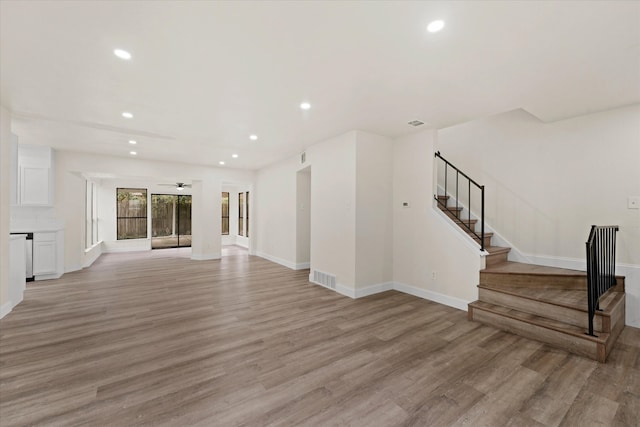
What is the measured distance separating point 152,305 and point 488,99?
5375mm

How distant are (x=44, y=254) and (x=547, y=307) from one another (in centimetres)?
856

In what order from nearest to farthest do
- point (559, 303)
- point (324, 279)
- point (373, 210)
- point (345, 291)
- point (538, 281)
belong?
point (559, 303)
point (538, 281)
point (345, 291)
point (373, 210)
point (324, 279)

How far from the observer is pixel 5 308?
11.6 feet

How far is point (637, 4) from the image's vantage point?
1780 millimetres

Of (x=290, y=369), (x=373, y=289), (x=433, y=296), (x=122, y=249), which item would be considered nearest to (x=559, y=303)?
(x=433, y=296)

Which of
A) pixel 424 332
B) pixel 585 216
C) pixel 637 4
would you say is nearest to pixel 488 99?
pixel 637 4

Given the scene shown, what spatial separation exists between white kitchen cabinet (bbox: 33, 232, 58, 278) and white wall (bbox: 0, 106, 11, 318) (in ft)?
7.26

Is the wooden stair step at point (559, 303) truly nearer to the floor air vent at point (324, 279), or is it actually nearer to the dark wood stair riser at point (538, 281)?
the dark wood stair riser at point (538, 281)

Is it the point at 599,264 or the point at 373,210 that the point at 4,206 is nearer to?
the point at 373,210

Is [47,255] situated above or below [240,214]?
below

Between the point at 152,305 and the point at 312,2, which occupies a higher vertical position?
the point at 312,2

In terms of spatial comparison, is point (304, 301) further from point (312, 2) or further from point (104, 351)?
point (312, 2)

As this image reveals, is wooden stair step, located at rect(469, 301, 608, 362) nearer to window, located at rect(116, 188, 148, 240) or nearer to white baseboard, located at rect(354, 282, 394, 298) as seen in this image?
white baseboard, located at rect(354, 282, 394, 298)

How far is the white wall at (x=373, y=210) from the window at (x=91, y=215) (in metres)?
7.20
